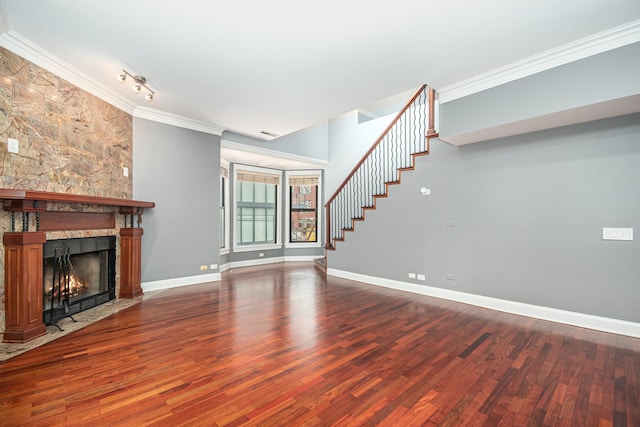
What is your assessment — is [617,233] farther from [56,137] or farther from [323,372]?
[56,137]

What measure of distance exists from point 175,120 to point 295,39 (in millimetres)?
3120

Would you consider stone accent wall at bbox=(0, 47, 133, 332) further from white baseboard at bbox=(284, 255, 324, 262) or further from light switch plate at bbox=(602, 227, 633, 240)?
light switch plate at bbox=(602, 227, 633, 240)

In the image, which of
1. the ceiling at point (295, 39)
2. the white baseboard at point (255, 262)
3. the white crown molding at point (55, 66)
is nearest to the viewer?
the ceiling at point (295, 39)

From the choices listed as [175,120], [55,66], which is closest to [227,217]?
[175,120]

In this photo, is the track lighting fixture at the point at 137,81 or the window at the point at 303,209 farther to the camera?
the window at the point at 303,209

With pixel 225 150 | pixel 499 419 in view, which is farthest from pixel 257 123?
pixel 499 419

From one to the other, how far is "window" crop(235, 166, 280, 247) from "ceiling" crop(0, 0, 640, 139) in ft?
11.7

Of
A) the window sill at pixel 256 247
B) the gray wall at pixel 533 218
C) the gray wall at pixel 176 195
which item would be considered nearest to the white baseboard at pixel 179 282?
the gray wall at pixel 176 195

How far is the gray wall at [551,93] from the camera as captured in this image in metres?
2.70

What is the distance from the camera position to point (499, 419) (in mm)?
1757

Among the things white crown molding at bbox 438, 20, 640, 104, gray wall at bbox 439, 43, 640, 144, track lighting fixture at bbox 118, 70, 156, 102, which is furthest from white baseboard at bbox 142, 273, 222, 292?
white crown molding at bbox 438, 20, 640, 104

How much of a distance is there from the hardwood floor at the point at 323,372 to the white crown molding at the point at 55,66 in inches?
114

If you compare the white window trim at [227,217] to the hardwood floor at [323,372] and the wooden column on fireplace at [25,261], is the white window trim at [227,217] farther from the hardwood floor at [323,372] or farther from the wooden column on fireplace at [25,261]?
the wooden column on fireplace at [25,261]

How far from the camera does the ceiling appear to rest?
2.40 m
